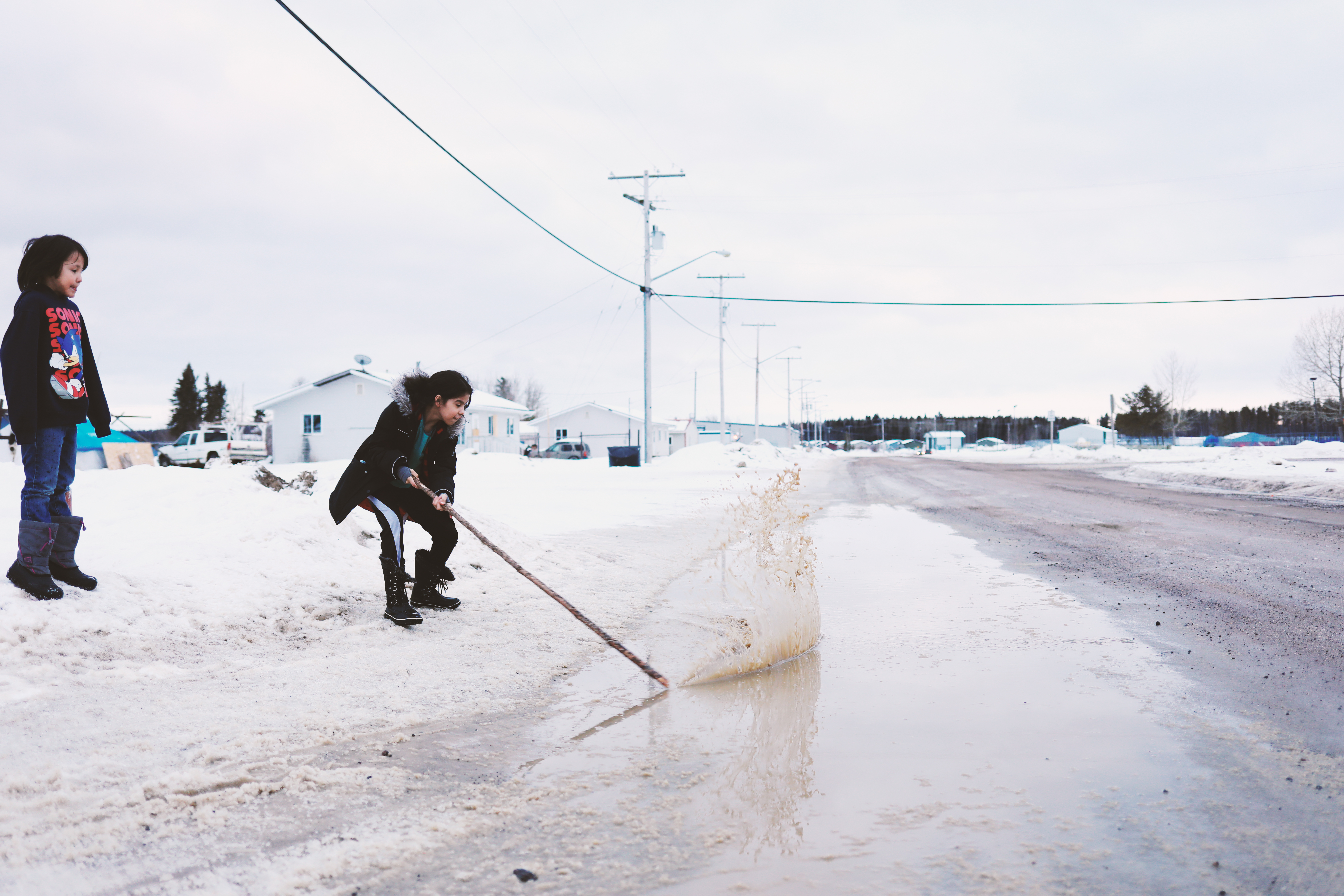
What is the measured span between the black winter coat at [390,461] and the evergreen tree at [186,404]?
8829 centimetres

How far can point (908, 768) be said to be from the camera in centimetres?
285

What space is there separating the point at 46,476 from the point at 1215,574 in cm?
811

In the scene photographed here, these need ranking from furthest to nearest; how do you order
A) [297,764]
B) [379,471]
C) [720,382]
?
[720,382] → [379,471] → [297,764]

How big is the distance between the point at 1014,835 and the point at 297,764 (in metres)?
2.39

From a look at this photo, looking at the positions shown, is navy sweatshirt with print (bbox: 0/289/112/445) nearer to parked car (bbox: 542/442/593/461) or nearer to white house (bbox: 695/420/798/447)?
parked car (bbox: 542/442/593/461)

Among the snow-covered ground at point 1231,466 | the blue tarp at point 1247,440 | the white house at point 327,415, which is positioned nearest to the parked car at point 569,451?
the white house at point 327,415

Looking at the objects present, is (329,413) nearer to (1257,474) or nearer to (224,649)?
(1257,474)

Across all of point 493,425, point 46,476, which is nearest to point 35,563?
point 46,476

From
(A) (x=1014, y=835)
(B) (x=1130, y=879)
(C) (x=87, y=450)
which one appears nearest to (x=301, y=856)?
(A) (x=1014, y=835)

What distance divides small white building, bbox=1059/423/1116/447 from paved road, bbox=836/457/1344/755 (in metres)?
66.3

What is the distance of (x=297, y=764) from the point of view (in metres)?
2.88

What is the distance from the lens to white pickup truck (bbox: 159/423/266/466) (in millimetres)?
33906

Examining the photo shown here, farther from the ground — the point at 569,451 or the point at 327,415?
the point at 327,415

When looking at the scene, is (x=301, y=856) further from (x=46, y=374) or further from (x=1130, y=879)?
(x=46, y=374)
